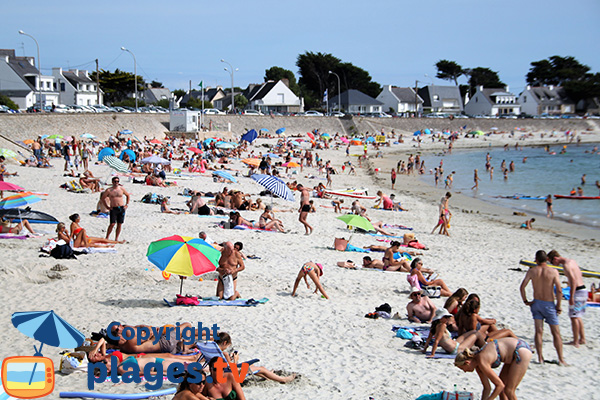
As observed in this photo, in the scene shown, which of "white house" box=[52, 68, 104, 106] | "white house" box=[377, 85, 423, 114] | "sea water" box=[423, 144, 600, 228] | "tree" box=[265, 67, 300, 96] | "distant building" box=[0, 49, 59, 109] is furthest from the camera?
"tree" box=[265, 67, 300, 96]

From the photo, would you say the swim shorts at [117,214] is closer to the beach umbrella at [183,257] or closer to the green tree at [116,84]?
the beach umbrella at [183,257]

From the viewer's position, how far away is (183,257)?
8.17 metres

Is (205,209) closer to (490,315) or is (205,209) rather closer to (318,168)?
(490,315)

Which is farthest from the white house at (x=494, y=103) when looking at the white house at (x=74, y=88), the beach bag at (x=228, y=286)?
the beach bag at (x=228, y=286)

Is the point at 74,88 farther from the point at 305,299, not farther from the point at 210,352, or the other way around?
the point at 210,352

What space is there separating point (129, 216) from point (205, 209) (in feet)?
6.81

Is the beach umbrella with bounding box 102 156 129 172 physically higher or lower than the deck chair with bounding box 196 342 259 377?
higher

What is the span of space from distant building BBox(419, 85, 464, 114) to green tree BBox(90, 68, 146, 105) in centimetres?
4958

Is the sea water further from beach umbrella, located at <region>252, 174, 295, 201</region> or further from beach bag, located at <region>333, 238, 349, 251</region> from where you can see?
beach umbrella, located at <region>252, 174, 295, 201</region>

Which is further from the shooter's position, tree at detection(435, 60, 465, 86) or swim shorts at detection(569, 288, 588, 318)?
tree at detection(435, 60, 465, 86)

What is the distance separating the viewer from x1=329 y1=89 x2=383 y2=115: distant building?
3339 inches

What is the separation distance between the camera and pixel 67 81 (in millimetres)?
62250

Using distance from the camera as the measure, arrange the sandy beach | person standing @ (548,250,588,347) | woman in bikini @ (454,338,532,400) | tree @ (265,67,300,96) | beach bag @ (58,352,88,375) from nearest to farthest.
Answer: woman in bikini @ (454,338,532,400) → beach bag @ (58,352,88,375) → the sandy beach → person standing @ (548,250,588,347) → tree @ (265,67,300,96)

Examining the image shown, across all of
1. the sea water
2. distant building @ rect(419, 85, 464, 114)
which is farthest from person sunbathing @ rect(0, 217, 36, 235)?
distant building @ rect(419, 85, 464, 114)
